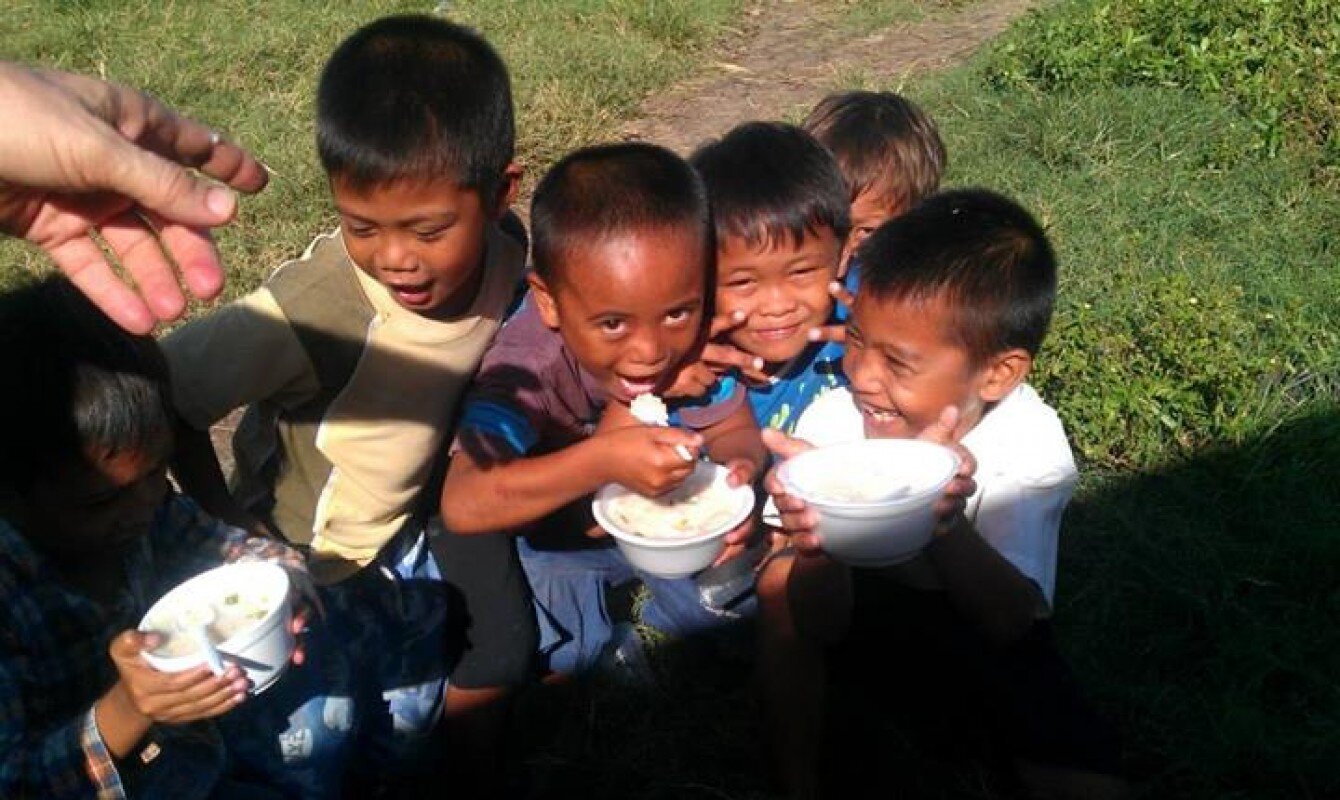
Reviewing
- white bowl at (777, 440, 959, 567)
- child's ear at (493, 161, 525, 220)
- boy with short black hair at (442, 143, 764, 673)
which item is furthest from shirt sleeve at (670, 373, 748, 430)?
child's ear at (493, 161, 525, 220)

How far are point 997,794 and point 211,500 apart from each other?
1827mm

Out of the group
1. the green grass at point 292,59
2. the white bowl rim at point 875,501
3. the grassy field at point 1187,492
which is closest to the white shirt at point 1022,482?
the white bowl rim at point 875,501

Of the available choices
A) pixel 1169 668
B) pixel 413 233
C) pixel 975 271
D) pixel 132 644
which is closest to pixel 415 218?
pixel 413 233

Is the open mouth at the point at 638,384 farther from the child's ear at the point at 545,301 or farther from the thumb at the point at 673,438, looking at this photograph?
the thumb at the point at 673,438

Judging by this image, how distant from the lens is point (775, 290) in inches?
113

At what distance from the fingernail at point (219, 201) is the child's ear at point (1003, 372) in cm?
145

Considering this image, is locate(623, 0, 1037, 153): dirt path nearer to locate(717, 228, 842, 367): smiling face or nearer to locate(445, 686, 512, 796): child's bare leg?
locate(717, 228, 842, 367): smiling face

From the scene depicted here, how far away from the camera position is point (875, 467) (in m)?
2.41

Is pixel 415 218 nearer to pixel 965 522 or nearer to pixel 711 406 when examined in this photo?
pixel 711 406

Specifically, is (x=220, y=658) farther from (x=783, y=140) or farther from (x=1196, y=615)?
(x=1196, y=615)

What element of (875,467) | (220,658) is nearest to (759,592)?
(875,467)

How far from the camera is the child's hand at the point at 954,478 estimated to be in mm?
2338

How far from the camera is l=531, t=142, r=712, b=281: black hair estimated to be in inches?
102

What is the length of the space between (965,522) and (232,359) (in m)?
1.48
